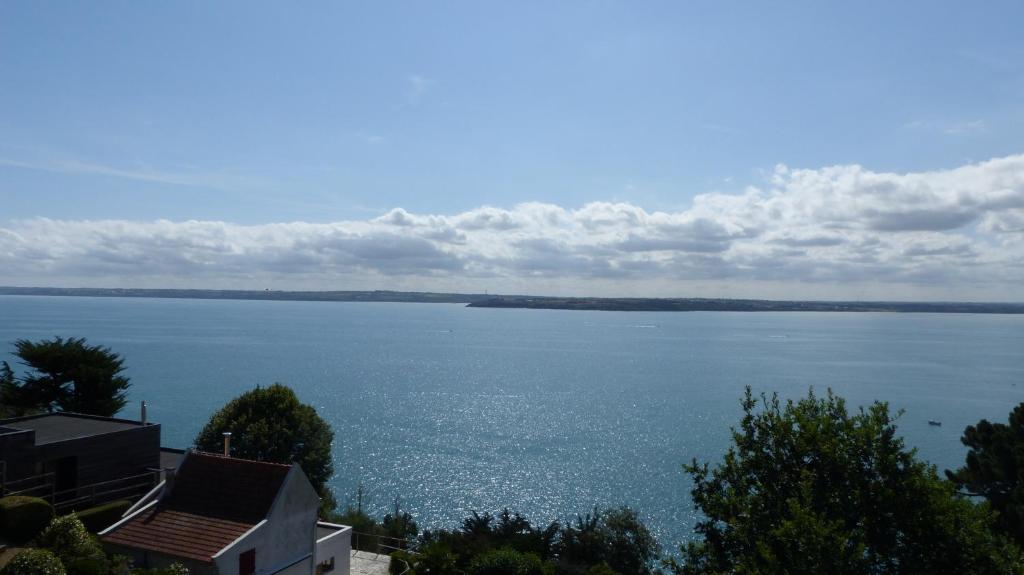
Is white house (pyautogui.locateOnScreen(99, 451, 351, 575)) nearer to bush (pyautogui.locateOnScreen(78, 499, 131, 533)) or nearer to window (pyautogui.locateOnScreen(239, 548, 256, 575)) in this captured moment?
window (pyautogui.locateOnScreen(239, 548, 256, 575))

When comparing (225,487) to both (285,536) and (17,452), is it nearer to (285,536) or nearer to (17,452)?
(285,536)

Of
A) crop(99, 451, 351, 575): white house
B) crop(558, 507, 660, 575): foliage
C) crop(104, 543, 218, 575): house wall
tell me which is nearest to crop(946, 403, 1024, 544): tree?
crop(558, 507, 660, 575): foliage

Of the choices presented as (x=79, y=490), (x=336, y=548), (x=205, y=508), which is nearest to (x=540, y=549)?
(x=336, y=548)

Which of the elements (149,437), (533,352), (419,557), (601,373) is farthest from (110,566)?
(533,352)

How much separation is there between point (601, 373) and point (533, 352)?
5079 centimetres

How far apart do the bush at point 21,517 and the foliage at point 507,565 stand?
13.4 metres

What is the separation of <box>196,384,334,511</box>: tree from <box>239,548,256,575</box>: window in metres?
18.5

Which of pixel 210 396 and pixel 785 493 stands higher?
pixel 785 493

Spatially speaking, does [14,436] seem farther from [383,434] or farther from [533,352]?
[533,352]

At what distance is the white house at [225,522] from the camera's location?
2027 cm

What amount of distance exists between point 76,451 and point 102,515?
241cm

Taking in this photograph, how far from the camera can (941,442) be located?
7606cm

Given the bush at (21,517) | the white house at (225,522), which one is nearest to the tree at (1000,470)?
the white house at (225,522)

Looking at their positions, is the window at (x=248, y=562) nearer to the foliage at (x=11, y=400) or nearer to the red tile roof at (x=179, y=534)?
the red tile roof at (x=179, y=534)
